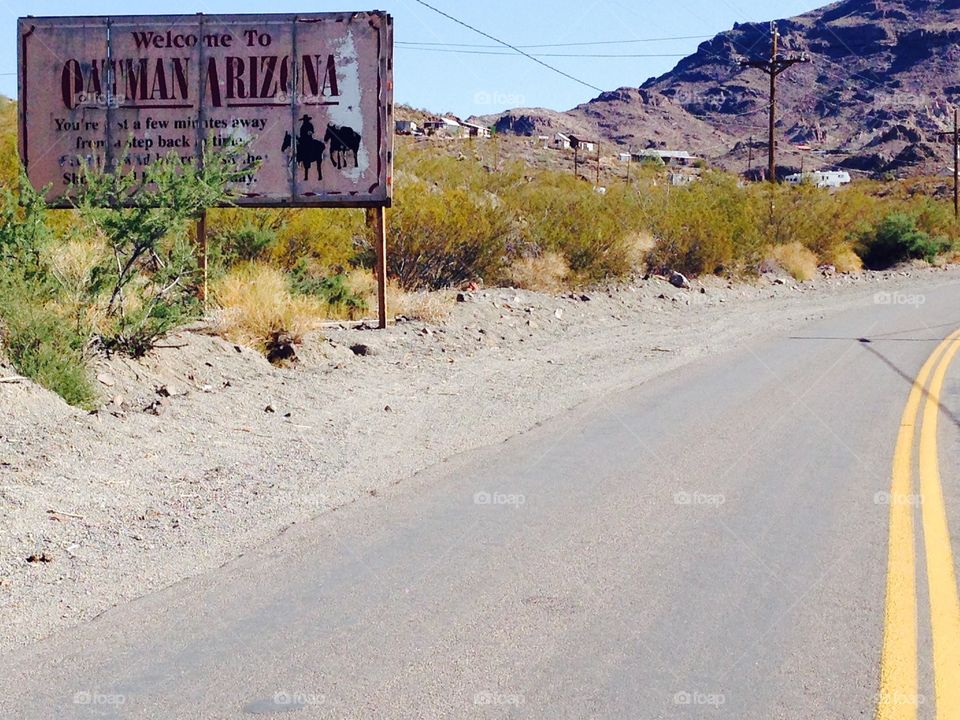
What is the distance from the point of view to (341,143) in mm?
16234

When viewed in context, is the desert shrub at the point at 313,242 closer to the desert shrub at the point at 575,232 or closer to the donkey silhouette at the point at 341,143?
the donkey silhouette at the point at 341,143

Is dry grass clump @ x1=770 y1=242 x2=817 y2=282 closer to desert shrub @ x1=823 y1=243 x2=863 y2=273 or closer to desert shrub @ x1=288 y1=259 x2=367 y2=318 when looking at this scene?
desert shrub @ x1=823 y1=243 x2=863 y2=273

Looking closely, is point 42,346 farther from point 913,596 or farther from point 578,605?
point 913,596

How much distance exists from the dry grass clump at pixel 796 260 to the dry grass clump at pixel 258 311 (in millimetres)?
20711

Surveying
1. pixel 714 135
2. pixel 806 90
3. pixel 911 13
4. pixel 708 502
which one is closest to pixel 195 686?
pixel 708 502

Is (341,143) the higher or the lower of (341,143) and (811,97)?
the lower

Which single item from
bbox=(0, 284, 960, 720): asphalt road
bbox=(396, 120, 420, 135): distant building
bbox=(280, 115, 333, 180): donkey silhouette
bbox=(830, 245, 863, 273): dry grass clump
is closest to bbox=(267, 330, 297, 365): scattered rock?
bbox=(280, 115, 333, 180): donkey silhouette

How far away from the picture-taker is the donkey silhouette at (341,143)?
1623cm

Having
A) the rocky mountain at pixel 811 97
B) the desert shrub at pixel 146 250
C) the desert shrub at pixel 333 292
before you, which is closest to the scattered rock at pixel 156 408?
the desert shrub at pixel 146 250

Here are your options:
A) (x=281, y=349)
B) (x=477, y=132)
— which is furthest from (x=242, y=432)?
(x=477, y=132)

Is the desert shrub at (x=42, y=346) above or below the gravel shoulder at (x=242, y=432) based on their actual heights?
above

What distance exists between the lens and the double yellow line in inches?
192

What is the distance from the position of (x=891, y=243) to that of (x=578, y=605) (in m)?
39.1

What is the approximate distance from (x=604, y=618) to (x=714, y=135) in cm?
15644
